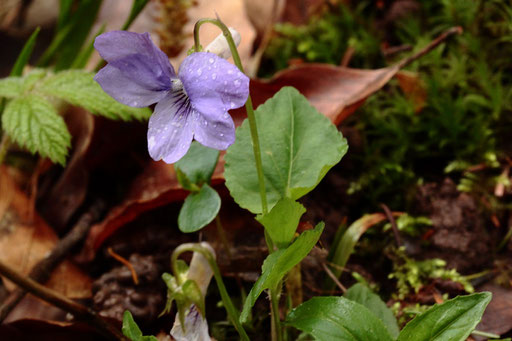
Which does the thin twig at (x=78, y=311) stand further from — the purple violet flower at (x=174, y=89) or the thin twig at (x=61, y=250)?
the purple violet flower at (x=174, y=89)

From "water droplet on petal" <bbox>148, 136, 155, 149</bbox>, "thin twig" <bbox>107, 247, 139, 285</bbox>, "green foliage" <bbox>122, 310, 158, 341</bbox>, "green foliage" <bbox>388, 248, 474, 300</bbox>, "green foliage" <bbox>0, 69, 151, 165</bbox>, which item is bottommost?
"thin twig" <bbox>107, 247, 139, 285</bbox>

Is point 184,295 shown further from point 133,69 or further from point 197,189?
point 133,69

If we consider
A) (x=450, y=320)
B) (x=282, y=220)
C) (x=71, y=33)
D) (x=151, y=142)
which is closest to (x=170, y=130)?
(x=151, y=142)

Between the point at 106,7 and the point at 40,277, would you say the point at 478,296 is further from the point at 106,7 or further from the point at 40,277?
the point at 106,7

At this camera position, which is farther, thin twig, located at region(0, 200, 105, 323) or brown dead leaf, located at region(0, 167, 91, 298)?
brown dead leaf, located at region(0, 167, 91, 298)

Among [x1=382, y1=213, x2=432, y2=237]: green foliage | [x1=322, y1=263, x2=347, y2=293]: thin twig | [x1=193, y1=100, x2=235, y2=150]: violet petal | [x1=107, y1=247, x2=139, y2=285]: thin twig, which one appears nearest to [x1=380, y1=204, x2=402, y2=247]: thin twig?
[x1=382, y1=213, x2=432, y2=237]: green foliage

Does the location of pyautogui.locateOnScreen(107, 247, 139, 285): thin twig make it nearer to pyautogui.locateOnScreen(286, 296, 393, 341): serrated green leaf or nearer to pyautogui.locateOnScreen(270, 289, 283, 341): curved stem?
pyautogui.locateOnScreen(270, 289, 283, 341): curved stem

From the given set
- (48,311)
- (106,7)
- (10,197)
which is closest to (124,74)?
(48,311)

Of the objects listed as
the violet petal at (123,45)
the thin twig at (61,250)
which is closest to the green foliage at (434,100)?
the thin twig at (61,250)
